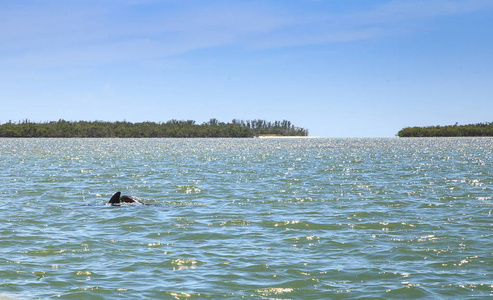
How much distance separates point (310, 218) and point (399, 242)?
17.6 feet

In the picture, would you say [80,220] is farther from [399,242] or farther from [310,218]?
[399,242]

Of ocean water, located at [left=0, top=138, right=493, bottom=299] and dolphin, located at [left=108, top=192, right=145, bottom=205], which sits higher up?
dolphin, located at [left=108, top=192, right=145, bottom=205]

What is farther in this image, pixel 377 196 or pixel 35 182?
pixel 35 182

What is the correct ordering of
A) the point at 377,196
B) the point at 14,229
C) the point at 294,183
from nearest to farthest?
the point at 14,229
the point at 377,196
the point at 294,183

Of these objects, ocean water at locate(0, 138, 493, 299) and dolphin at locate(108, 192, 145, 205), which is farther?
dolphin at locate(108, 192, 145, 205)

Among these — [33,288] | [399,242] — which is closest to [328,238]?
[399,242]

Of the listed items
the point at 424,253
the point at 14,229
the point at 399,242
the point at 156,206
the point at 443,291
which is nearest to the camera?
the point at 443,291

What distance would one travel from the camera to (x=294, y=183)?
3962 cm

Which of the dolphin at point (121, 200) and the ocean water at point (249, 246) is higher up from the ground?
the dolphin at point (121, 200)

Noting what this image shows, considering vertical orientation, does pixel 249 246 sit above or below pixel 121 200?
below

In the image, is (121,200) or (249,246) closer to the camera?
(249,246)

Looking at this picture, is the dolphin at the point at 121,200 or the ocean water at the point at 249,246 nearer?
the ocean water at the point at 249,246

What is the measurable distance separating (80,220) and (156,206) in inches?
208

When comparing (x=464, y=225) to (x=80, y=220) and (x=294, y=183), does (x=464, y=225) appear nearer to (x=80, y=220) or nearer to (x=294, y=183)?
(x=80, y=220)
